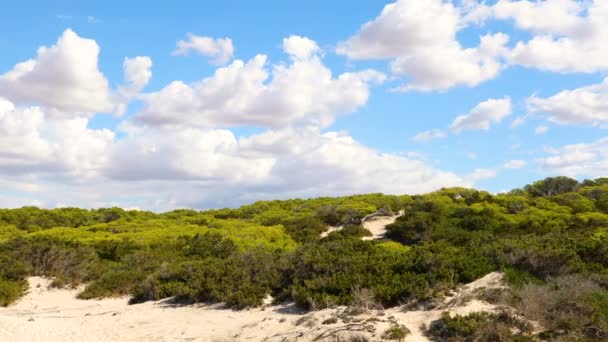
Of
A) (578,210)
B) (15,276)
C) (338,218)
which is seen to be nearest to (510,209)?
(578,210)

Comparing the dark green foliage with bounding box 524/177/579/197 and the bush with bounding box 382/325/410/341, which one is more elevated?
the dark green foliage with bounding box 524/177/579/197

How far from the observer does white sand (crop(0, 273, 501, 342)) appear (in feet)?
35.7

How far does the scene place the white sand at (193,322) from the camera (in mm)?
10867

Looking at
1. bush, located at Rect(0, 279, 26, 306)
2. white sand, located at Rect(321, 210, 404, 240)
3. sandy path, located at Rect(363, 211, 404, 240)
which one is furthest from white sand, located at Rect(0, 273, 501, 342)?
sandy path, located at Rect(363, 211, 404, 240)

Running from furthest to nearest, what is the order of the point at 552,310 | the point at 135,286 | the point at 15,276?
the point at 15,276 < the point at 135,286 < the point at 552,310

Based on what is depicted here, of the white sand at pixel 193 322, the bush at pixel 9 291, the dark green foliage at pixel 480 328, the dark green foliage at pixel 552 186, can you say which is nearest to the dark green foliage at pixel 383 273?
the white sand at pixel 193 322

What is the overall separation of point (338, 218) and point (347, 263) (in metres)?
29.4

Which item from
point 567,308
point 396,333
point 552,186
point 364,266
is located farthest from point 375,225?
point 552,186

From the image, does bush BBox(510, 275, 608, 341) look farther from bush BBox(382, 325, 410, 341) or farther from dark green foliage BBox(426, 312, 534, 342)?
bush BBox(382, 325, 410, 341)

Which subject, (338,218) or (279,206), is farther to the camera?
(279,206)

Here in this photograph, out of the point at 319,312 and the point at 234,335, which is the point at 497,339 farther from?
the point at 234,335

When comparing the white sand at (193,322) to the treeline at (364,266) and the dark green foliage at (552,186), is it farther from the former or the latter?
the dark green foliage at (552,186)

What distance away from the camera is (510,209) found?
4119 cm

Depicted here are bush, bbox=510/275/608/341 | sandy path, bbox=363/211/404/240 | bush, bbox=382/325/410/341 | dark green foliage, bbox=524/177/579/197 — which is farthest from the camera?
dark green foliage, bbox=524/177/579/197
